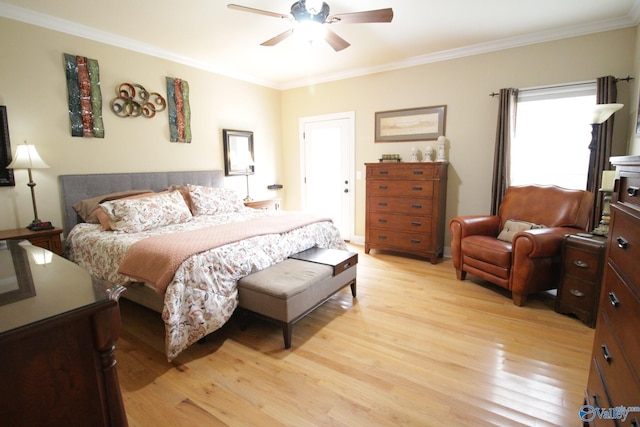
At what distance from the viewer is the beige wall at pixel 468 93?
3.23 metres

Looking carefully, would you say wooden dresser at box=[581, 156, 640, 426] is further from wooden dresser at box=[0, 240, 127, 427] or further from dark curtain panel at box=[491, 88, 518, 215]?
dark curtain panel at box=[491, 88, 518, 215]

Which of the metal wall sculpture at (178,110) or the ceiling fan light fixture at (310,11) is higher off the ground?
the ceiling fan light fixture at (310,11)

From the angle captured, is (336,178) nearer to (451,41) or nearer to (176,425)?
(451,41)

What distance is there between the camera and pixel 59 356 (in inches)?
32.6

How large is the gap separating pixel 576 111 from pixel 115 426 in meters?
4.55

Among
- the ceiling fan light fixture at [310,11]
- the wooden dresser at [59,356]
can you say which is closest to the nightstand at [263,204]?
the ceiling fan light fixture at [310,11]

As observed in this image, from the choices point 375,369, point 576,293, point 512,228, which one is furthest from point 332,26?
point 576,293

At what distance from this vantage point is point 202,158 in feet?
14.5

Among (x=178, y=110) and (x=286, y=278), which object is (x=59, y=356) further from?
(x=178, y=110)

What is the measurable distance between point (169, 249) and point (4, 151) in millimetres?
2015

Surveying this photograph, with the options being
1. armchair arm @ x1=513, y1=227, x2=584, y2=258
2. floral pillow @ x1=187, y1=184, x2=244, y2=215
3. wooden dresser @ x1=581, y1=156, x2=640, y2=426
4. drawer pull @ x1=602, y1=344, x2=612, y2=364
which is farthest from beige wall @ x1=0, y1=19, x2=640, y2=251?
drawer pull @ x1=602, y1=344, x2=612, y2=364

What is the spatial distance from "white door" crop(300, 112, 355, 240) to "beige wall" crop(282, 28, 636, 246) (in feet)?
0.47

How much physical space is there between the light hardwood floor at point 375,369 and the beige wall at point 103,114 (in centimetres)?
152

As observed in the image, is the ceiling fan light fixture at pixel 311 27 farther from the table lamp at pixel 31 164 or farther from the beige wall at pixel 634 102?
the beige wall at pixel 634 102
